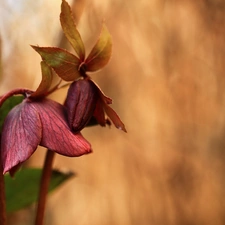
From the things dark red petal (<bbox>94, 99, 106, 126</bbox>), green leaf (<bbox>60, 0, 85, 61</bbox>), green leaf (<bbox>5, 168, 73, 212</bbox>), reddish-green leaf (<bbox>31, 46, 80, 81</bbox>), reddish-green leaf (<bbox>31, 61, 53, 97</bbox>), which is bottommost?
green leaf (<bbox>5, 168, 73, 212</bbox>)

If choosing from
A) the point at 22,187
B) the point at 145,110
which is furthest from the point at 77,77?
the point at 145,110

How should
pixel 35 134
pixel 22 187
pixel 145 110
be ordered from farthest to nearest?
pixel 145 110
pixel 22 187
pixel 35 134

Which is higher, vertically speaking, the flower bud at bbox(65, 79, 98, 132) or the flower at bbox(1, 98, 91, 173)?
the flower bud at bbox(65, 79, 98, 132)

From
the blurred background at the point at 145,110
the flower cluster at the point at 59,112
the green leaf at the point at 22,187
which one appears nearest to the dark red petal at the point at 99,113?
the flower cluster at the point at 59,112

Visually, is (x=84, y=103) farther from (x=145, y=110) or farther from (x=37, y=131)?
(x=145, y=110)

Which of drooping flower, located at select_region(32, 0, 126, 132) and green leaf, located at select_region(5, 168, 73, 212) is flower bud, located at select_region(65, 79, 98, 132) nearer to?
drooping flower, located at select_region(32, 0, 126, 132)

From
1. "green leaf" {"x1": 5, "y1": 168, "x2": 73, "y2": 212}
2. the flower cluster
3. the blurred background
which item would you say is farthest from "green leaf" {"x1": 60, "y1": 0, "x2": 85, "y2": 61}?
the blurred background

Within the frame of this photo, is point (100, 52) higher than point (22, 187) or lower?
higher
